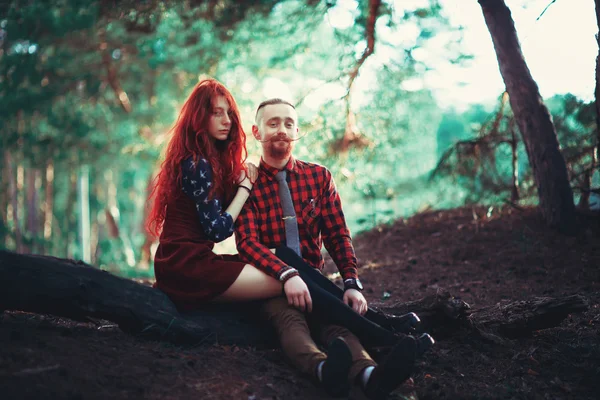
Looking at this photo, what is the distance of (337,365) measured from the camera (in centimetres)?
232

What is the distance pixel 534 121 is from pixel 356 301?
11.9ft

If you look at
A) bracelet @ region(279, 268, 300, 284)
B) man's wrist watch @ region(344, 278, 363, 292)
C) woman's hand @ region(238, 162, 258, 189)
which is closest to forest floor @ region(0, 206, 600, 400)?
bracelet @ region(279, 268, 300, 284)

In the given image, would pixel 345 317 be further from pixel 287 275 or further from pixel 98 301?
pixel 98 301

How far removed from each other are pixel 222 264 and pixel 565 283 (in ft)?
10.9

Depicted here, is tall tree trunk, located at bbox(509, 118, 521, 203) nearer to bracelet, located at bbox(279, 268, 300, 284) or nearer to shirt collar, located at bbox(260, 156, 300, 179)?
shirt collar, located at bbox(260, 156, 300, 179)

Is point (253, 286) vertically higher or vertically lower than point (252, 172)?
lower

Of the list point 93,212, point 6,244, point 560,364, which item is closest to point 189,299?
point 560,364

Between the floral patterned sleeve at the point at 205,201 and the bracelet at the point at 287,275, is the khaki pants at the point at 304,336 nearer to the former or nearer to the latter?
the bracelet at the point at 287,275

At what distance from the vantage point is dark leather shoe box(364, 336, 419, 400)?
7.56 feet

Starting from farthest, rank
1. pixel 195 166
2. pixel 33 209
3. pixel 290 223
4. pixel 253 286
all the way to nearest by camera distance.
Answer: pixel 33 209 < pixel 290 223 < pixel 195 166 < pixel 253 286

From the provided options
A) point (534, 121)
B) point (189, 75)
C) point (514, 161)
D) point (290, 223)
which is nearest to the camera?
point (290, 223)

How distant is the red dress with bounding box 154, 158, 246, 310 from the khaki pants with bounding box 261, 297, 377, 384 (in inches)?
12.6

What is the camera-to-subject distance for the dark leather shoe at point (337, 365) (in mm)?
2322

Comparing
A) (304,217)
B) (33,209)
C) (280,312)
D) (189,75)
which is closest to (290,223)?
(304,217)
